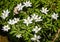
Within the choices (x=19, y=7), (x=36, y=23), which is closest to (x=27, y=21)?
(x=36, y=23)

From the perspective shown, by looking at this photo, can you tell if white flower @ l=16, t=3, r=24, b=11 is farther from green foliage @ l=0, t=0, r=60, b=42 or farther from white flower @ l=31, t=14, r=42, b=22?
white flower @ l=31, t=14, r=42, b=22

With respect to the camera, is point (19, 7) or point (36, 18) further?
point (19, 7)

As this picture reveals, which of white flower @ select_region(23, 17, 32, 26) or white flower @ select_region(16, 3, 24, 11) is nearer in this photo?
white flower @ select_region(23, 17, 32, 26)

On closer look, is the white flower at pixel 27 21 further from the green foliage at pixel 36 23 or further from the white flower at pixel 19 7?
the white flower at pixel 19 7

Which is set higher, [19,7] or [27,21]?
[19,7]

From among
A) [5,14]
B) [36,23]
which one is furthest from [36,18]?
[5,14]

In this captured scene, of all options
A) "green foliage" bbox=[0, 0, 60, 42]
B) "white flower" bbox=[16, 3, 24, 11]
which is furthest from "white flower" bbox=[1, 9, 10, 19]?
"white flower" bbox=[16, 3, 24, 11]

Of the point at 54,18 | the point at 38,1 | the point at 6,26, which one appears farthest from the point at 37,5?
the point at 6,26

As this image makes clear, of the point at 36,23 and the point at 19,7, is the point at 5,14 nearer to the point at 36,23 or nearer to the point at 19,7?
the point at 19,7

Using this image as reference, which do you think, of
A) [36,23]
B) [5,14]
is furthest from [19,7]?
[36,23]

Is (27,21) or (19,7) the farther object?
(19,7)

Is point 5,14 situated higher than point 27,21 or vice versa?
point 5,14

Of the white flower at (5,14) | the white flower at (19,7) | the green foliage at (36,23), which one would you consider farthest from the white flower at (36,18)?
the white flower at (5,14)
